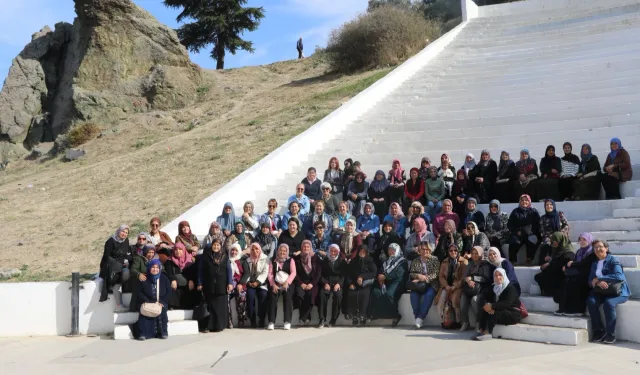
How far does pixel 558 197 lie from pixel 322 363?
458 cm

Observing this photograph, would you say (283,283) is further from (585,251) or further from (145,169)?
(145,169)

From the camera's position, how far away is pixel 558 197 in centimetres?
937

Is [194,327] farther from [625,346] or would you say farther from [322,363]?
[625,346]

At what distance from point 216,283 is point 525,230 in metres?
3.70

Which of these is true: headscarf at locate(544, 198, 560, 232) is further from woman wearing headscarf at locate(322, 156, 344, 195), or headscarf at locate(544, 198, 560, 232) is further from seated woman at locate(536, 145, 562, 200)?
woman wearing headscarf at locate(322, 156, 344, 195)

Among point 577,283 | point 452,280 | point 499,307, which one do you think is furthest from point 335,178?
point 577,283

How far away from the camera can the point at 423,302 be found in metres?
8.01

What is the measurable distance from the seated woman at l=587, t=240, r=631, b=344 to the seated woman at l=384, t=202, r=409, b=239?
264 cm

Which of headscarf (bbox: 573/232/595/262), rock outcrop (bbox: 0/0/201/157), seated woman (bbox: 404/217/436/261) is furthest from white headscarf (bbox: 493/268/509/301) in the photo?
rock outcrop (bbox: 0/0/201/157)

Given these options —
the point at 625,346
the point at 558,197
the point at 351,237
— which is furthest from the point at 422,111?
the point at 625,346

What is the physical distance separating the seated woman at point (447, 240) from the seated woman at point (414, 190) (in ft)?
4.94

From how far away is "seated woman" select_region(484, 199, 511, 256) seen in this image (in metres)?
8.37

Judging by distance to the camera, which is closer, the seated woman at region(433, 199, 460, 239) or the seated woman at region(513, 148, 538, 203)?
the seated woman at region(433, 199, 460, 239)

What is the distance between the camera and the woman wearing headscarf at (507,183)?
9.66m
